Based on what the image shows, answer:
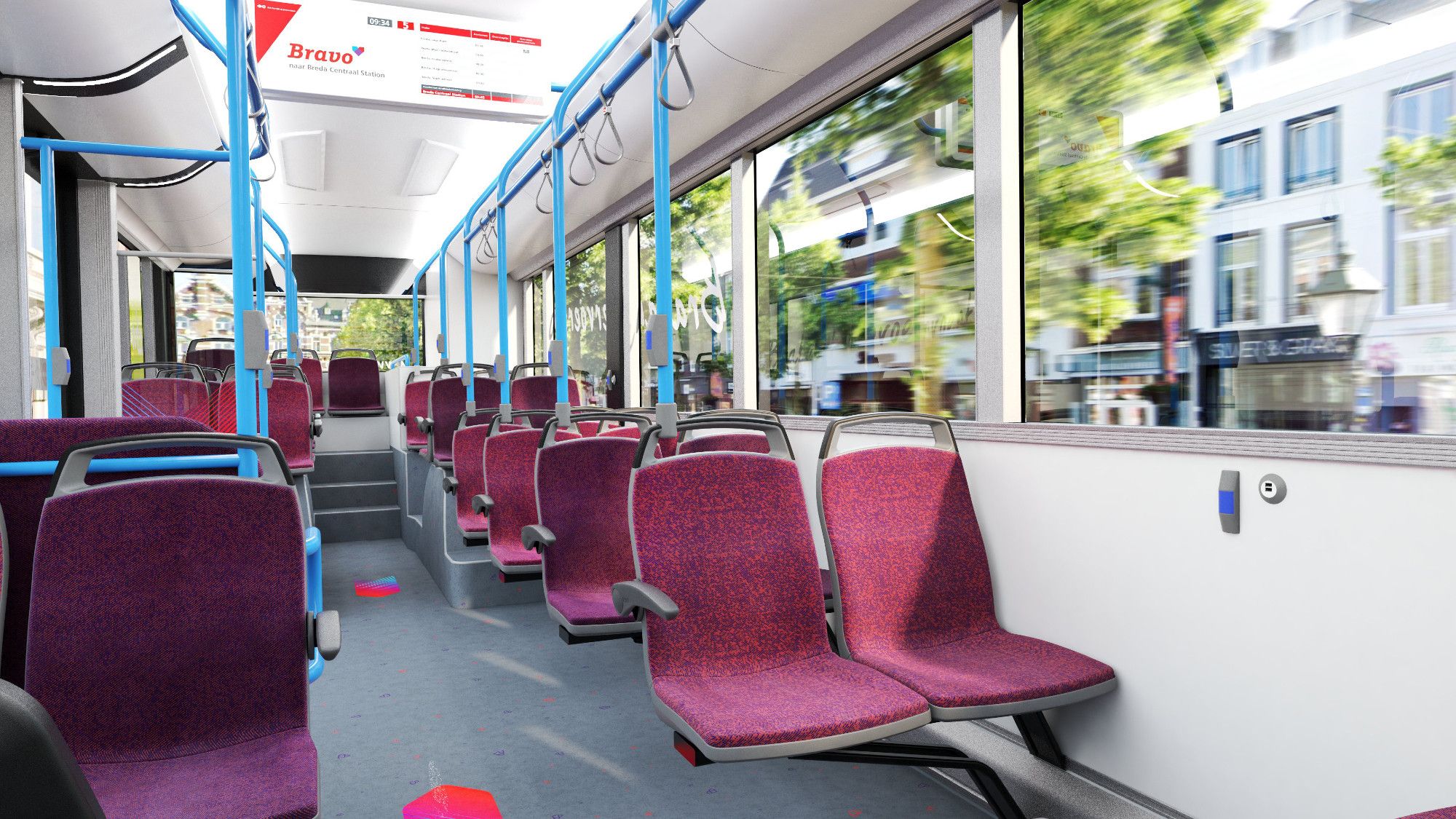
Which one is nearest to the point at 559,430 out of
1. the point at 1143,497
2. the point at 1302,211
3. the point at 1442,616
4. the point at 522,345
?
the point at 1143,497

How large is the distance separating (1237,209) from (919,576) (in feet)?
4.25

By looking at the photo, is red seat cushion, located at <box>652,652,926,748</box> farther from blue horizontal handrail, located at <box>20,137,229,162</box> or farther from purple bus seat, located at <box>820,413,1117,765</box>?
blue horizontal handrail, located at <box>20,137,229,162</box>

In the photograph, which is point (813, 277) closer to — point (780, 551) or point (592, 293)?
point (780, 551)

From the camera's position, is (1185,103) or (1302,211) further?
(1185,103)

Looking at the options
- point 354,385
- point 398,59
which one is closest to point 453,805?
point 398,59

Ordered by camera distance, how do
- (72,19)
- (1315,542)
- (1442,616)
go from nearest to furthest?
(1442,616), (1315,542), (72,19)

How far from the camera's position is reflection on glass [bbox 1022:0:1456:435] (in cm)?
193

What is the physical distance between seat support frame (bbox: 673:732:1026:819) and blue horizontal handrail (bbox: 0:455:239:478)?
1.34m

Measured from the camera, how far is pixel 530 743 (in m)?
2.92

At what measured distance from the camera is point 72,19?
3.57 metres

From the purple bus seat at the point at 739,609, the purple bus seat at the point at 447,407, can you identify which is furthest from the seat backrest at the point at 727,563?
the purple bus seat at the point at 447,407

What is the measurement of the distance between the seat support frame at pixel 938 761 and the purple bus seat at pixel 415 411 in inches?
194

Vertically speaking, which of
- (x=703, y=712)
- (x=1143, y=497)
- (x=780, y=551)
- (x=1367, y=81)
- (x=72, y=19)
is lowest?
(x=703, y=712)

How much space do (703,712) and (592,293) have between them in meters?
7.20
